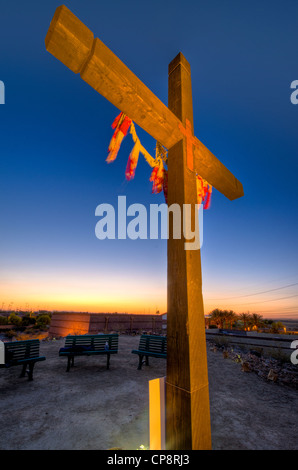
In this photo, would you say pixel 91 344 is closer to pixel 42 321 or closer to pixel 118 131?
pixel 118 131

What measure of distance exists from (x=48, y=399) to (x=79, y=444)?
5.14ft

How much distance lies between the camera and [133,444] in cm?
256

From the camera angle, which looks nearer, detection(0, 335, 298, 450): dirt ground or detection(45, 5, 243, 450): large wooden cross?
detection(45, 5, 243, 450): large wooden cross

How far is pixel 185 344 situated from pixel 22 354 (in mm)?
5080

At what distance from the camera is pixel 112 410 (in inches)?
134

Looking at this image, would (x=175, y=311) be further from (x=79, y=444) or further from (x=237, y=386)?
(x=237, y=386)

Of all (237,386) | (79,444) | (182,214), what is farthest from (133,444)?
(237,386)

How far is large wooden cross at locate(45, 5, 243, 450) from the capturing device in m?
1.29

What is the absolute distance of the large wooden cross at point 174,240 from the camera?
129cm

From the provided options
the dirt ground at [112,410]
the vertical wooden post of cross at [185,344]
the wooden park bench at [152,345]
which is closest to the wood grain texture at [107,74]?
the vertical wooden post of cross at [185,344]

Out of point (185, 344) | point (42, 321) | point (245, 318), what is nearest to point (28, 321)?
point (42, 321)

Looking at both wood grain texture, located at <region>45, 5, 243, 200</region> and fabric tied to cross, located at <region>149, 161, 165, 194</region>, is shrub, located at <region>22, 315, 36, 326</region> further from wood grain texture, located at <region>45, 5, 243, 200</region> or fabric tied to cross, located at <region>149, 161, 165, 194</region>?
wood grain texture, located at <region>45, 5, 243, 200</region>

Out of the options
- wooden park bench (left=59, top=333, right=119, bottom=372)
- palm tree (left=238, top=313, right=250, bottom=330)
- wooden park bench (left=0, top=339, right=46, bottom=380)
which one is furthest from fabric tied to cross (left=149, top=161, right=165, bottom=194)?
palm tree (left=238, top=313, right=250, bottom=330)

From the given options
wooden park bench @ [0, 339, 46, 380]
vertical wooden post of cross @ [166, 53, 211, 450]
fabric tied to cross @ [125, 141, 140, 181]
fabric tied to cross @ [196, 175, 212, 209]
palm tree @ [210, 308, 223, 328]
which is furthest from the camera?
palm tree @ [210, 308, 223, 328]
